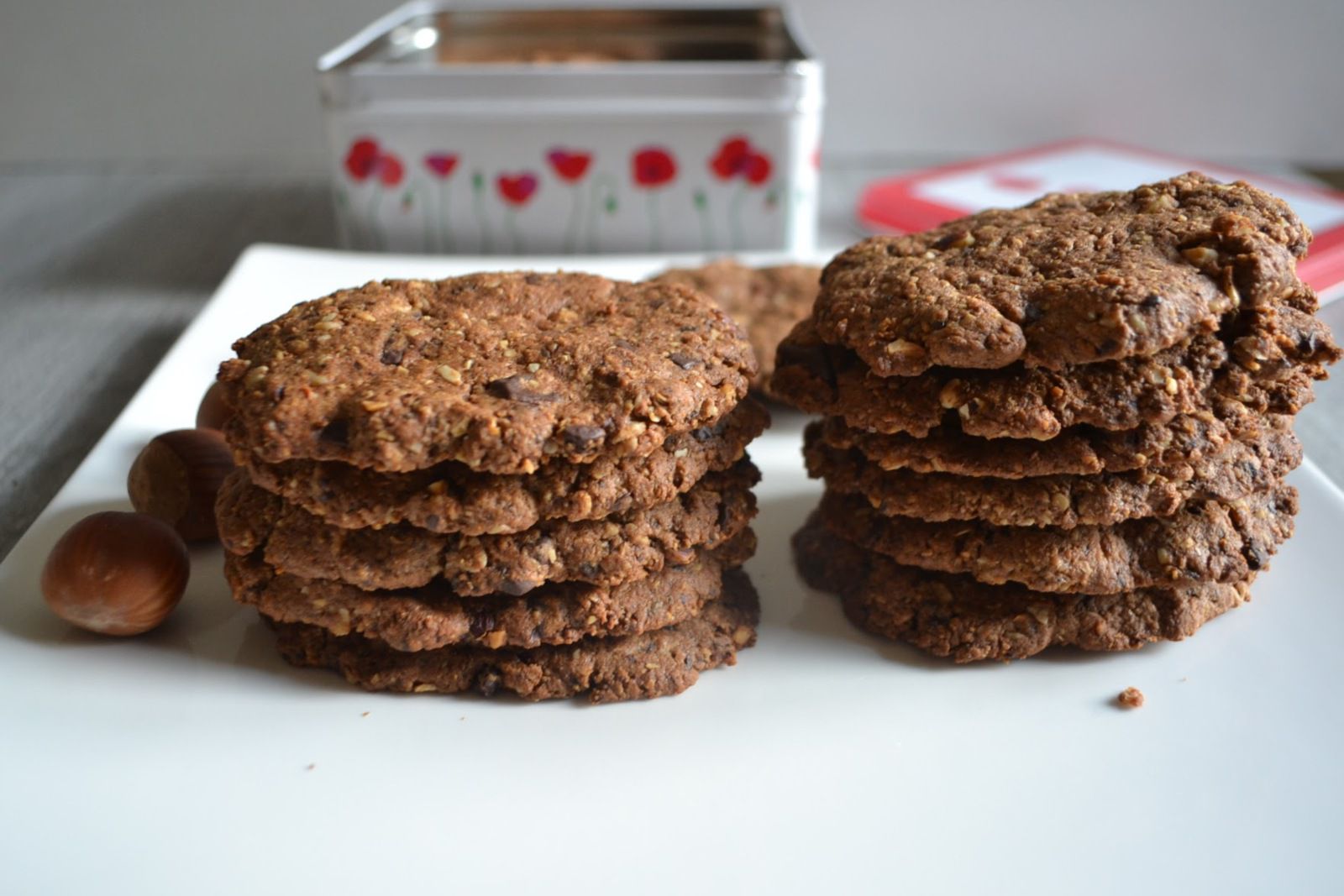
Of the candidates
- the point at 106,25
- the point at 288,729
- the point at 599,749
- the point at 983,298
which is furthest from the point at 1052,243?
the point at 106,25

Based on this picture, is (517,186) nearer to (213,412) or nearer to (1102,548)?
(213,412)

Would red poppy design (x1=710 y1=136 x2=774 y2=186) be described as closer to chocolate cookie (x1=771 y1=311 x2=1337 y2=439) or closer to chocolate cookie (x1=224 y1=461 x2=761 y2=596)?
chocolate cookie (x1=771 y1=311 x2=1337 y2=439)

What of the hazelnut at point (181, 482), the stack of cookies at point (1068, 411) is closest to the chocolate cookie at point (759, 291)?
the stack of cookies at point (1068, 411)

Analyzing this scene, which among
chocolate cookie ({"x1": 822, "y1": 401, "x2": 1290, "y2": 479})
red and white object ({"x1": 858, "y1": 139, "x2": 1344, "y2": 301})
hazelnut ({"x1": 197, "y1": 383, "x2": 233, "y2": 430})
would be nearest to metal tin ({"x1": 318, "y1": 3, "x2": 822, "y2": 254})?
red and white object ({"x1": 858, "y1": 139, "x2": 1344, "y2": 301})

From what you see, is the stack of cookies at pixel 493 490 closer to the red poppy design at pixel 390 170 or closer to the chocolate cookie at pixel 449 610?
the chocolate cookie at pixel 449 610

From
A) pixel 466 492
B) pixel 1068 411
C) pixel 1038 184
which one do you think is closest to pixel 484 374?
pixel 466 492

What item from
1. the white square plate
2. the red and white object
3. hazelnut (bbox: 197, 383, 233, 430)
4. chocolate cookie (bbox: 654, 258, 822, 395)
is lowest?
the red and white object

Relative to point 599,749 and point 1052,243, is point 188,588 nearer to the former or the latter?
point 599,749
